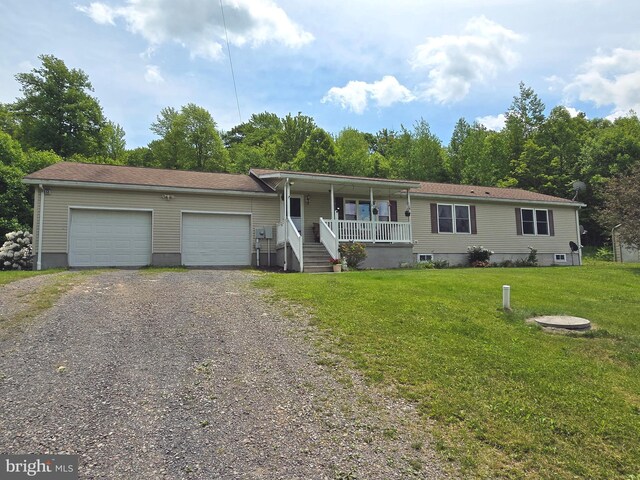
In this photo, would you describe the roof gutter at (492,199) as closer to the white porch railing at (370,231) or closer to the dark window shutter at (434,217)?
the dark window shutter at (434,217)

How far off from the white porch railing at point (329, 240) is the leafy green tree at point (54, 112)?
87.8 ft

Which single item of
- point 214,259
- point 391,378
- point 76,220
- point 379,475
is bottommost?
point 379,475

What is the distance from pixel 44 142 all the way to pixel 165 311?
31.7 m

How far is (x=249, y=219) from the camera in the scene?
622 inches

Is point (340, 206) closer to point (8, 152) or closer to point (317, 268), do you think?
point (317, 268)

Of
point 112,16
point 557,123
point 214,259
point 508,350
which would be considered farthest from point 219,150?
point 508,350

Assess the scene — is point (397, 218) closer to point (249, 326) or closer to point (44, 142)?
point (249, 326)

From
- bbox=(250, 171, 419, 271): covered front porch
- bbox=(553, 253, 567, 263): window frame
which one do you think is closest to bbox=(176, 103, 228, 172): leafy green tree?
bbox=(250, 171, 419, 271): covered front porch

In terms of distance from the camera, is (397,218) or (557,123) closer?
(397,218)

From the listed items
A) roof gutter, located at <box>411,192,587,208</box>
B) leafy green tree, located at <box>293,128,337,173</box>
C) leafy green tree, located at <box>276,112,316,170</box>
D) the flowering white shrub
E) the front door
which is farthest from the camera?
leafy green tree, located at <box>276,112,316,170</box>

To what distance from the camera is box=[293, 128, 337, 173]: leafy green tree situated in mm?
32394

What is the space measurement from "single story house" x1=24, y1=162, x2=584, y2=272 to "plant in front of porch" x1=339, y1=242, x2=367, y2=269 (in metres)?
0.44

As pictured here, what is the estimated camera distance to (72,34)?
39.9 ft

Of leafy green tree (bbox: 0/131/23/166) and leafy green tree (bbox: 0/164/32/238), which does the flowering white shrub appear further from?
leafy green tree (bbox: 0/131/23/166)
